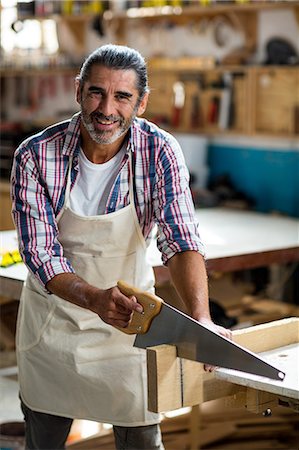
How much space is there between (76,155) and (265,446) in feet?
6.93

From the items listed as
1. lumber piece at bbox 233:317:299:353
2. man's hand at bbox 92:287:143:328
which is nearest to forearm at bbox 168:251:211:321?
lumber piece at bbox 233:317:299:353

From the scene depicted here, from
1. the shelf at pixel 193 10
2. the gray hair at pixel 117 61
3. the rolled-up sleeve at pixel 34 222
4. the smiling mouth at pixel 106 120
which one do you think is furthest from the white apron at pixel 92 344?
the shelf at pixel 193 10

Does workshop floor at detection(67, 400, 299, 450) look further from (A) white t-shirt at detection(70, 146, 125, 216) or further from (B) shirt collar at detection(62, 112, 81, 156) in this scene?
(B) shirt collar at detection(62, 112, 81, 156)

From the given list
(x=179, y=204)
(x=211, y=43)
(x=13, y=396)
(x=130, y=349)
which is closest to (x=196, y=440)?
(x=13, y=396)

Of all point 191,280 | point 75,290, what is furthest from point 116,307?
point 191,280

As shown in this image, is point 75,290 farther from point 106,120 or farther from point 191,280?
point 106,120

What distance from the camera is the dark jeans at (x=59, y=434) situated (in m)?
2.90

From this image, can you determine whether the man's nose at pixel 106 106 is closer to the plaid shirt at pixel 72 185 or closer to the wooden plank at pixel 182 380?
the plaid shirt at pixel 72 185

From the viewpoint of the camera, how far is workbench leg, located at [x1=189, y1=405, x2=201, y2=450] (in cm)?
415

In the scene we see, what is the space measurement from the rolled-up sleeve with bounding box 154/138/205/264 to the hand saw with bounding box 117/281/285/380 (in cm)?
37

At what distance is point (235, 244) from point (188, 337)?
6.82ft

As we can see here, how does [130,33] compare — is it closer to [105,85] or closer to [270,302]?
[270,302]

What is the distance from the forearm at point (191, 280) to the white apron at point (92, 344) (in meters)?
0.20

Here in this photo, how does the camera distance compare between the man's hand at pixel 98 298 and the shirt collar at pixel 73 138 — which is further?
the shirt collar at pixel 73 138
